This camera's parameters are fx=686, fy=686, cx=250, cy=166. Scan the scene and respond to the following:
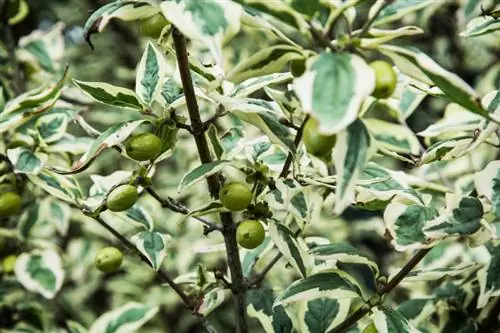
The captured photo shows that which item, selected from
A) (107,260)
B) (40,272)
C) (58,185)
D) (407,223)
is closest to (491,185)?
(407,223)

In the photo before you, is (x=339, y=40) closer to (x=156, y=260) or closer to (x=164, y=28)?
(x=164, y=28)

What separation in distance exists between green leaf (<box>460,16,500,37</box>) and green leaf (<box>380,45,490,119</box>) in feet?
1.30

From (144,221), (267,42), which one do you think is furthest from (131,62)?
(144,221)

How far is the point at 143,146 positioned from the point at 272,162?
256 mm

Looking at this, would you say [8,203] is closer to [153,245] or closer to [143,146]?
[153,245]

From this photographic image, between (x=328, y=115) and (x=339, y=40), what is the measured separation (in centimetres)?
15

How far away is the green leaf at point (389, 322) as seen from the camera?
0.96m

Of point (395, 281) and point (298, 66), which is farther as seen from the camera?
point (395, 281)

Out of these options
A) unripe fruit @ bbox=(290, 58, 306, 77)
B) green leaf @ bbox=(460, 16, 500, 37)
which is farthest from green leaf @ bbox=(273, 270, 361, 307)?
green leaf @ bbox=(460, 16, 500, 37)

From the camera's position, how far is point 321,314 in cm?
115

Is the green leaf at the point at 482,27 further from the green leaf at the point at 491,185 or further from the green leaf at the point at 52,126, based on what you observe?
the green leaf at the point at 52,126

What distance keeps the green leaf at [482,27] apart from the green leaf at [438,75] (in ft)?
1.30

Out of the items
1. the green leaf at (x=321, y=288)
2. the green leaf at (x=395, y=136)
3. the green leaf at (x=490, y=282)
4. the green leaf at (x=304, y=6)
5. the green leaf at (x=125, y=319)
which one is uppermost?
the green leaf at (x=304, y=6)

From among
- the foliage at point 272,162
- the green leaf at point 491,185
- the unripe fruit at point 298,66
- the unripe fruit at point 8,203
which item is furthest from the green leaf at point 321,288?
the unripe fruit at point 8,203
